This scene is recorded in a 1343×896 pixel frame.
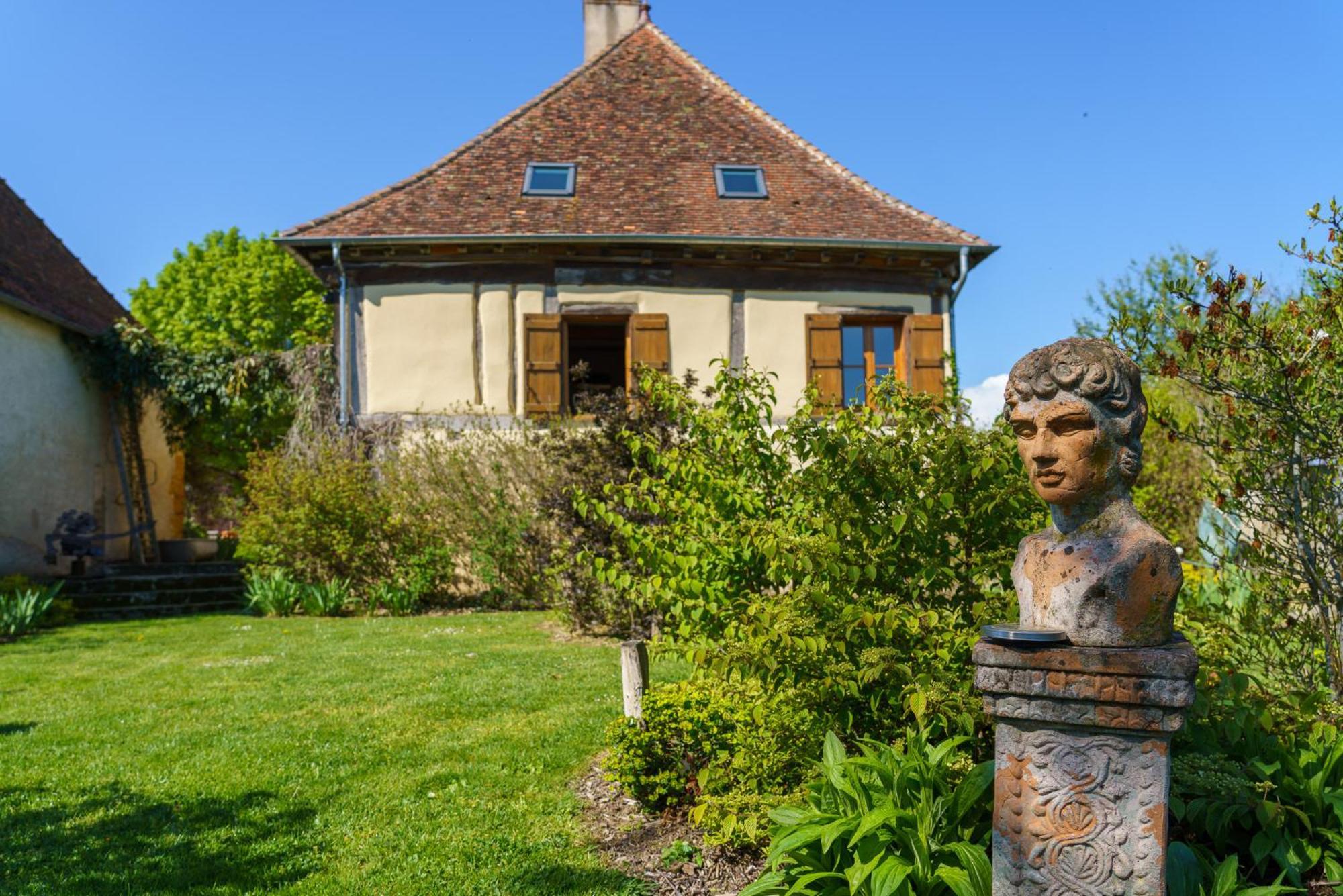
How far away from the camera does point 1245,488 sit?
4074 millimetres

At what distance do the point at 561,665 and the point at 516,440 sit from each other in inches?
184

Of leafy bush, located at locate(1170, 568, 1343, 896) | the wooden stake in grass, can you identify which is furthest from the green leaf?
the wooden stake in grass

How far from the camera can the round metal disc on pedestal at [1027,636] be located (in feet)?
7.75

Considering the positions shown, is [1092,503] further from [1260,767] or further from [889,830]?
[1260,767]

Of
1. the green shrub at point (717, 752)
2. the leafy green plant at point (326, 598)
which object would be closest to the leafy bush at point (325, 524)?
the leafy green plant at point (326, 598)

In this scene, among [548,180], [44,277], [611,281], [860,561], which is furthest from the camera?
[44,277]

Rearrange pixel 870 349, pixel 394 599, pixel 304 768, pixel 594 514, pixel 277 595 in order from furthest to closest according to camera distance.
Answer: pixel 870 349, pixel 277 595, pixel 394 599, pixel 594 514, pixel 304 768

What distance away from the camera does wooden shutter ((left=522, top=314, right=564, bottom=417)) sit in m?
11.8

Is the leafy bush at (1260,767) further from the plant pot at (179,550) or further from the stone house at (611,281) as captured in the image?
the plant pot at (179,550)

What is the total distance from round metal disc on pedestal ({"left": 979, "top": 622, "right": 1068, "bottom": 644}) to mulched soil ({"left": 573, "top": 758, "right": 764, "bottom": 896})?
1545 millimetres

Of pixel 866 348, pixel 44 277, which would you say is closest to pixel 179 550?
pixel 44 277

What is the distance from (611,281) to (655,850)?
915 cm

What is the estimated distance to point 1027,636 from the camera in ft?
7.75

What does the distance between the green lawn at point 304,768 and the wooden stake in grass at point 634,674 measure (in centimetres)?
47
